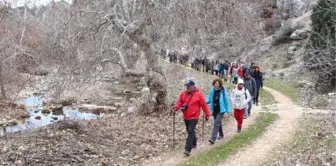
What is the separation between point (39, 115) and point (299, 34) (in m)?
24.7

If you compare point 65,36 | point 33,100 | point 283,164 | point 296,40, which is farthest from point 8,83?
point 296,40

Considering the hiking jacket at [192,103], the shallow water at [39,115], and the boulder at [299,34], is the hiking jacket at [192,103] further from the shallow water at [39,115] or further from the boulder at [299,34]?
the boulder at [299,34]

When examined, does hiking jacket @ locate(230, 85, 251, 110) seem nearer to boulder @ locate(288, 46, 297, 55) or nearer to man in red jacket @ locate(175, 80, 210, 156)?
man in red jacket @ locate(175, 80, 210, 156)

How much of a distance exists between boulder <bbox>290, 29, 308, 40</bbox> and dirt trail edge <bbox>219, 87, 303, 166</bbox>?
21578 millimetres

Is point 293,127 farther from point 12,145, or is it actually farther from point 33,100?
point 33,100

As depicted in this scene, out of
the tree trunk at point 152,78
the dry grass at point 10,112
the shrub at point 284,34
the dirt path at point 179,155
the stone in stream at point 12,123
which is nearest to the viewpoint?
the dirt path at point 179,155

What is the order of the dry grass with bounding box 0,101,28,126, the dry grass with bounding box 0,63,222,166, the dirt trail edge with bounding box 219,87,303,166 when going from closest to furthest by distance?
the dirt trail edge with bounding box 219,87,303,166 → the dry grass with bounding box 0,63,222,166 → the dry grass with bounding box 0,101,28,126

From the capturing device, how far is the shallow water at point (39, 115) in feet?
63.2

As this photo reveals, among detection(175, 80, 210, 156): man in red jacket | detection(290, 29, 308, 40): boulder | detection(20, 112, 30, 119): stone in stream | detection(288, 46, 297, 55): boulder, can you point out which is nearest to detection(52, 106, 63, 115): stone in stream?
detection(20, 112, 30, 119): stone in stream

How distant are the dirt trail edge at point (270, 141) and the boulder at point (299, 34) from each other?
70.8ft

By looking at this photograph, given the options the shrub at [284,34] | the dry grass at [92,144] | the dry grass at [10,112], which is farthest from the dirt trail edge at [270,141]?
the shrub at [284,34]

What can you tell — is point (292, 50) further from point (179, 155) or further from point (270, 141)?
point (179, 155)

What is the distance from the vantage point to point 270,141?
1119cm

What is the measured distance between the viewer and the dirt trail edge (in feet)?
31.4
